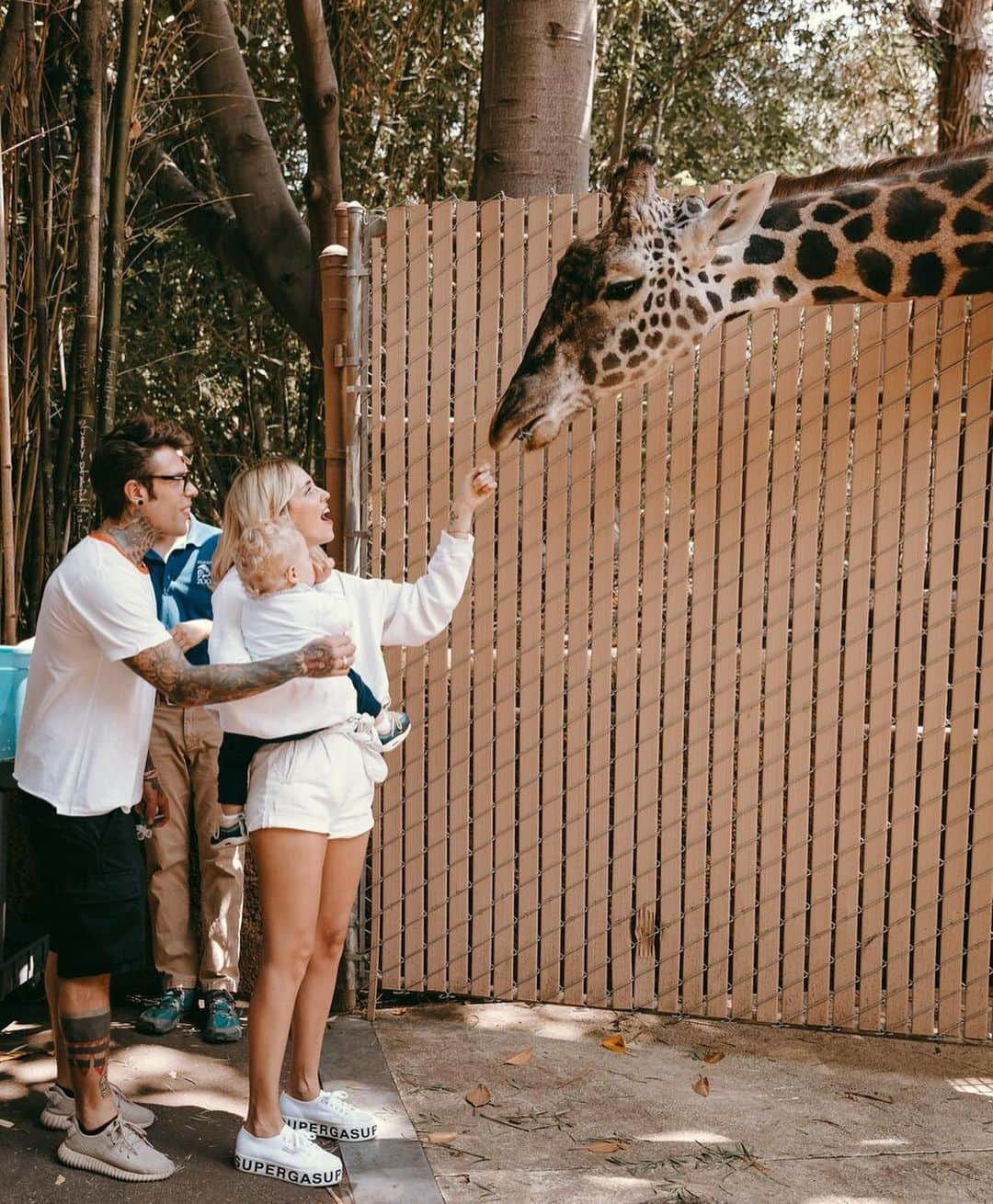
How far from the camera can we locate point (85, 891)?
128 inches

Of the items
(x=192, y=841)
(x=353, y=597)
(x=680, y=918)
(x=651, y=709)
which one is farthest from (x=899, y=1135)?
(x=192, y=841)

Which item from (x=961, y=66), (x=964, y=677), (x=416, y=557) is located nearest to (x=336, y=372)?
(x=416, y=557)

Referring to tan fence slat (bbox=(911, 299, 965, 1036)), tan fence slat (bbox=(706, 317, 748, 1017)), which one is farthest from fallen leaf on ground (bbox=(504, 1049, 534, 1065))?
tan fence slat (bbox=(911, 299, 965, 1036))

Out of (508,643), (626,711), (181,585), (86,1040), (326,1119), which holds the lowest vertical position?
(326,1119)

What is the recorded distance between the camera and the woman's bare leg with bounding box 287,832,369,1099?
341 cm

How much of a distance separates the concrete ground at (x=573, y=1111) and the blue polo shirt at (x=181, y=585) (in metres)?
1.39

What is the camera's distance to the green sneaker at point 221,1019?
13.8 feet

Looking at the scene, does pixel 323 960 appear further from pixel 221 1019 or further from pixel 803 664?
pixel 803 664

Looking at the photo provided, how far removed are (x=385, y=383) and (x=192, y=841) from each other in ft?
5.76

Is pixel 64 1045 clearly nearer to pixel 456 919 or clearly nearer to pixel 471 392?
pixel 456 919

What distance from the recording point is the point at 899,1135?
362cm

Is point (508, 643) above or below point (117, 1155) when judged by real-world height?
above

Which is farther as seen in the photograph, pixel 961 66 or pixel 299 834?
pixel 961 66

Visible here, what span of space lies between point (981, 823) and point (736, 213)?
2.12 m
